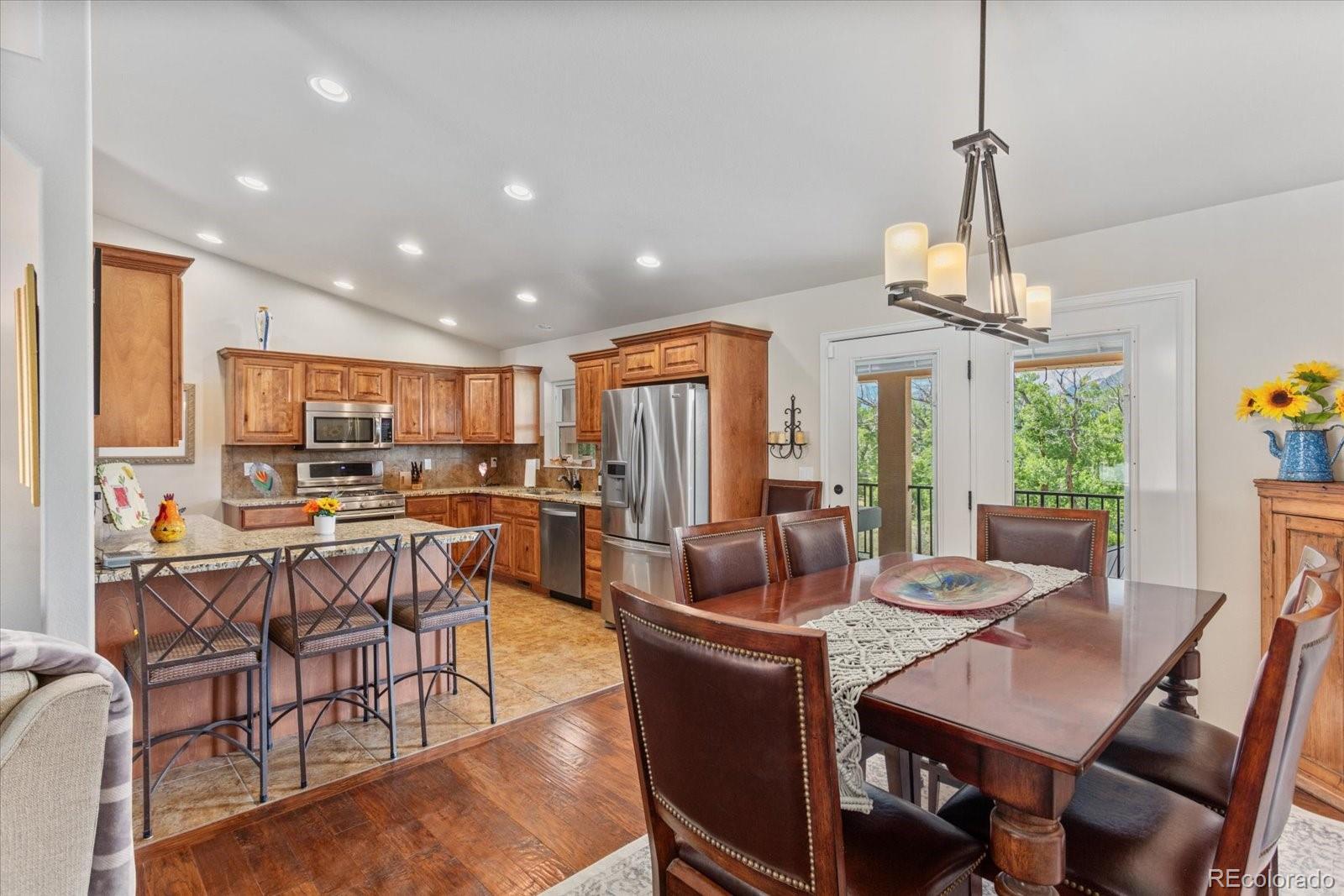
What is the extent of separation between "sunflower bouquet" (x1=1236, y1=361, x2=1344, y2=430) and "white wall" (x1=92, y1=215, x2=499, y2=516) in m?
6.88

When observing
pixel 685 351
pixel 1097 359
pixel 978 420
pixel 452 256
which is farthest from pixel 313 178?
pixel 1097 359

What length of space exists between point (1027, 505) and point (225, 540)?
13.3 ft

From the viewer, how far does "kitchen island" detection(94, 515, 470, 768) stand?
2.53m

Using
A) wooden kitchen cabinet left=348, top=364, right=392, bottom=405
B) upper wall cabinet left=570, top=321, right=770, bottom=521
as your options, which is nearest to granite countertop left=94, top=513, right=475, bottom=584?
upper wall cabinet left=570, top=321, right=770, bottom=521

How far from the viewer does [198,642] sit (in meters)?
2.42

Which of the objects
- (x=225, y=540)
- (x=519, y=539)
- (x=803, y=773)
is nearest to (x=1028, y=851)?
(x=803, y=773)

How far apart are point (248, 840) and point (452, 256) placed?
383cm

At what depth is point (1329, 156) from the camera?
2340 millimetres

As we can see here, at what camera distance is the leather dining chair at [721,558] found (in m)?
2.12

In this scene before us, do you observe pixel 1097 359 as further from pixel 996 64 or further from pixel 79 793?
pixel 79 793

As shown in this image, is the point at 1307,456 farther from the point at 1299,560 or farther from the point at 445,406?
the point at 445,406

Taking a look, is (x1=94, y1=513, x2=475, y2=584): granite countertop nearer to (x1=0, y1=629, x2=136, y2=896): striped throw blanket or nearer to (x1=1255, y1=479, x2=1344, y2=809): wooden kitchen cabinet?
(x1=0, y1=629, x2=136, y2=896): striped throw blanket

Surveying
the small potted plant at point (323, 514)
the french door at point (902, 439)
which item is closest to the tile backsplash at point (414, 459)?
the french door at point (902, 439)

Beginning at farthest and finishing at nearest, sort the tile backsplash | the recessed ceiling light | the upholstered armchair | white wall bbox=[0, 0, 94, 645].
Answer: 1. the tile backsplash
2. the recessed ceiling light
3. white wall bbox=[0, 0, 94, 645]
4. the upholstered armchair
